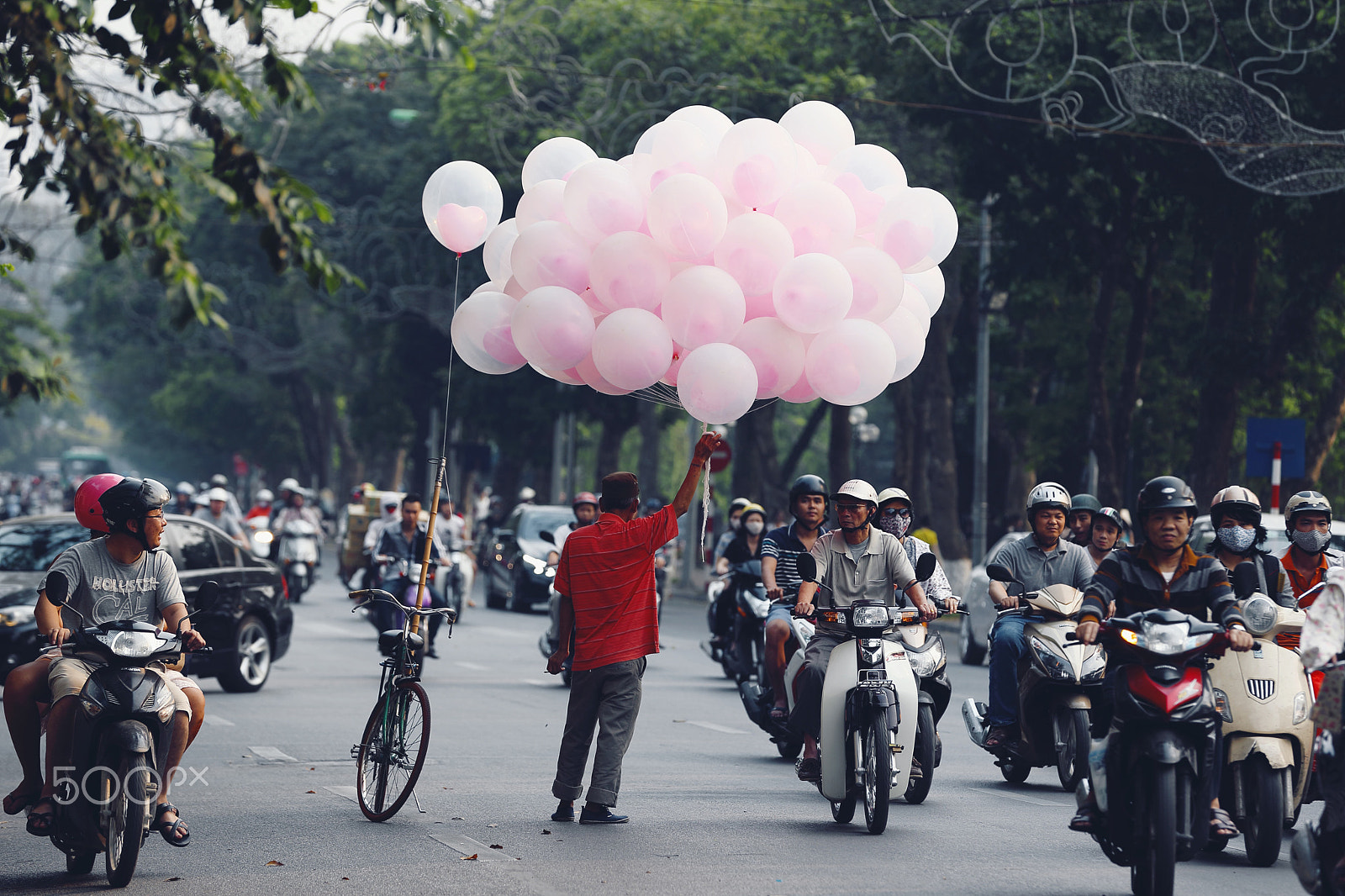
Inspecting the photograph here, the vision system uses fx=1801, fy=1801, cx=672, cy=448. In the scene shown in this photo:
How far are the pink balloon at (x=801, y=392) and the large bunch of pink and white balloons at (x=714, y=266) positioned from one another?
0.02 m

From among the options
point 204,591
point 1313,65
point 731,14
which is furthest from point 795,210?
point 731,14

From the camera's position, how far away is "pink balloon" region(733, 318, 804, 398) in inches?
330

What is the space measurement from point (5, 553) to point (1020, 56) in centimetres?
1427

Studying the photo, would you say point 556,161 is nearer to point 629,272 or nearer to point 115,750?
point 629,272

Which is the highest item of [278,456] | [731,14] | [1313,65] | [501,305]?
[731,14]

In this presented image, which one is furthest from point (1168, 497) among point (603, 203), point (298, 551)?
point (298, 551)

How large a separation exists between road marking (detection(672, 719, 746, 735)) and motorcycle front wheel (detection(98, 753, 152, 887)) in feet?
21.8

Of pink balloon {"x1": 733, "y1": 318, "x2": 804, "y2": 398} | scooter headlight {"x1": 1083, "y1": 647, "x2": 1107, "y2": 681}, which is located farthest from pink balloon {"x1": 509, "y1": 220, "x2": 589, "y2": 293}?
scooter headlight {"x1": 1083, "y1": 647, "x2": 1107, "y2": 681}

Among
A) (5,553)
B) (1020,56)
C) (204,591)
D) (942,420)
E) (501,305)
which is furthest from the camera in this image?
(942,420)

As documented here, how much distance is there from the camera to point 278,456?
73.4 metres

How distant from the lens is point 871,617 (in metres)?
8.57

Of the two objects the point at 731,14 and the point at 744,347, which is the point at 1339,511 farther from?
the point at 744,347

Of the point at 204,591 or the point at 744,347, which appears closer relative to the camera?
the point at 204,591

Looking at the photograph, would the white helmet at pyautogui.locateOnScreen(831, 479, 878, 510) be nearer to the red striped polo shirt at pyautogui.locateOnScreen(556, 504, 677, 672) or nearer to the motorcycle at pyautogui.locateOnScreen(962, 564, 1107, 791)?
the motorcycle at pyautogui.locateOnScreen(962, 564, 1107, 791)
